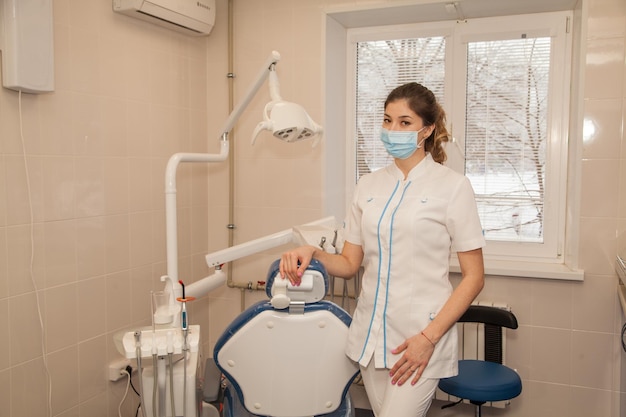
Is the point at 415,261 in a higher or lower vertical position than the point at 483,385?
higher

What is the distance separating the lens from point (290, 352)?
1731mm

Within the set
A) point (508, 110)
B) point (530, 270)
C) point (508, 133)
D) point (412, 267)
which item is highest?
point (508, 110)

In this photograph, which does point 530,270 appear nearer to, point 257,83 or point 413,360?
point 413,360

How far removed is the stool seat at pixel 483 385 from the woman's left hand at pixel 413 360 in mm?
581

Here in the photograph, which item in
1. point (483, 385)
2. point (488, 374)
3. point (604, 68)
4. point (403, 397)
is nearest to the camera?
point (403, 397)

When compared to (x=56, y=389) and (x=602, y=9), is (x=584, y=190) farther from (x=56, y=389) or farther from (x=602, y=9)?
(x=56, y=389)

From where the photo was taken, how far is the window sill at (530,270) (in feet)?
8.11

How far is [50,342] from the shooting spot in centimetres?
215

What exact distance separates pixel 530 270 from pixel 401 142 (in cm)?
115

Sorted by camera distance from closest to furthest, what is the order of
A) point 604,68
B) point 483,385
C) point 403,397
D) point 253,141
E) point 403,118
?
point 403,397 < point 403,118 < point 253,141 < point 483,385 < point 604,68

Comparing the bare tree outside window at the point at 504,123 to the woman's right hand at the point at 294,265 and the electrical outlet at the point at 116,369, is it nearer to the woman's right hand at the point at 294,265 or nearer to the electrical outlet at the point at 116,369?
the woman's right hand at the point at 294,265

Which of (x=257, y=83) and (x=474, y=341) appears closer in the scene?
(x=257, y=83)

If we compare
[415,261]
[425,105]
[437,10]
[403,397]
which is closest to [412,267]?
[415,261]

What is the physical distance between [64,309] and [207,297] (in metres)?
1.04
